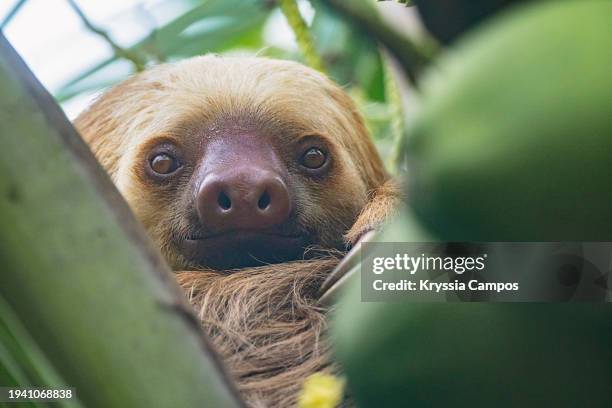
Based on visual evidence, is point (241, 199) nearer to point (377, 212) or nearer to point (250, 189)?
point (250, 189)

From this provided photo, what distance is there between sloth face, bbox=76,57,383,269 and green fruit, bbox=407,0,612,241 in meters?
0.97

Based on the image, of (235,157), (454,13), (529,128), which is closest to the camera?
(529,128)

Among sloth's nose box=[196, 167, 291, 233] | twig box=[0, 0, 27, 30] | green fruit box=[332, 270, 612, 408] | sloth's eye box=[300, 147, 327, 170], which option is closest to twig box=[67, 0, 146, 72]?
twig box=[0, 0, 27, 30]

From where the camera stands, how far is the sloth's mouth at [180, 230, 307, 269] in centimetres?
147

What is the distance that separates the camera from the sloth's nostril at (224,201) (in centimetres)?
142

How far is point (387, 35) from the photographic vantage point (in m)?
0.50

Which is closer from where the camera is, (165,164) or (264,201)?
(264,201)

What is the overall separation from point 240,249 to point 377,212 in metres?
0.25

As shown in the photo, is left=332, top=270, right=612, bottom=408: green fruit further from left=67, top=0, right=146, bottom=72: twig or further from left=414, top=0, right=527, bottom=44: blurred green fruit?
left=67, top=0, right=146, bottom=72: twig

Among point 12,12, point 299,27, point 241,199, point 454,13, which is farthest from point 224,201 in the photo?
point 454,13

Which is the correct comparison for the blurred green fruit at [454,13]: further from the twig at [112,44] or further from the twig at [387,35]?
the twig at [112,44]

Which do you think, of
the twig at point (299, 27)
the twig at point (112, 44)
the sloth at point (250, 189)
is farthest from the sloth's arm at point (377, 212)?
the twig at point (112, 44)

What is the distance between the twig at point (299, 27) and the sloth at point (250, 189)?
0.21m

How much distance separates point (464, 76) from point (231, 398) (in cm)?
25
